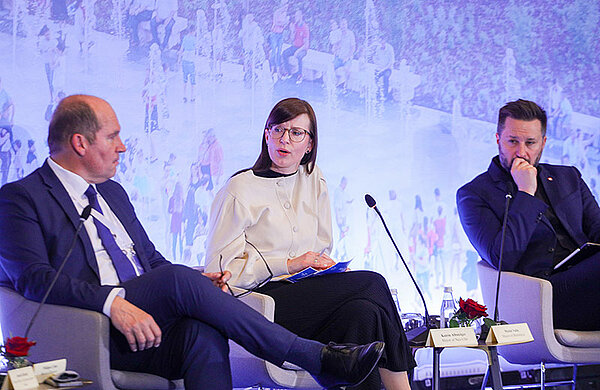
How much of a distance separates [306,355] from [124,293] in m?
0.52

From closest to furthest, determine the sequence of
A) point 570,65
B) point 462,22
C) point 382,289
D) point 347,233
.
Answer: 1. point 382,289
2. point 347,233
3. point 462,22
4. point 570,65

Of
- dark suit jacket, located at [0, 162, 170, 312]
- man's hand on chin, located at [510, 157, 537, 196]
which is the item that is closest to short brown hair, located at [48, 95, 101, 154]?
dark suit jacket, located at [0, 162, 170, 312]

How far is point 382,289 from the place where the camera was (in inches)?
104

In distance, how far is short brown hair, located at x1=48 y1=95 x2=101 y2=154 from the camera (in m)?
2.41

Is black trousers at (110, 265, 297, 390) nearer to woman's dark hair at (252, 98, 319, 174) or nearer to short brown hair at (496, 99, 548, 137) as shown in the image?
woman's dark hair at (252, 98, 319, 174)

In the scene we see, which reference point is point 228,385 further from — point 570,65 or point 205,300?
point 570,65

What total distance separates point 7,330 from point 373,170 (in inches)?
89.3

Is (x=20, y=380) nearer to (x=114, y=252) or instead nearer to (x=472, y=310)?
(x=114, y=252)

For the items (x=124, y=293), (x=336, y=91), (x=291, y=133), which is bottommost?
(x=124, y=293)

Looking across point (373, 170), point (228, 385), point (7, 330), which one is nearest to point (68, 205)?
point (7, 330)

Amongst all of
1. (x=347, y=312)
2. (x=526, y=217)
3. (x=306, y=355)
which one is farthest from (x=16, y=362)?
(x=526, y=217)

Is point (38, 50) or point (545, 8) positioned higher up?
point (545, 8)

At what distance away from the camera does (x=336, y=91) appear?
4000 millimetres

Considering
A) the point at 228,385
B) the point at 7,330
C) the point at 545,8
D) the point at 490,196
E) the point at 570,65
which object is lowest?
the point at 228,385
